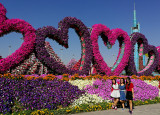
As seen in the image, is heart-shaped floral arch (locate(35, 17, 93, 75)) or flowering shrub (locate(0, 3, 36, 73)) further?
heart-shaped floral arch (locate(35, 17, 93, 75))

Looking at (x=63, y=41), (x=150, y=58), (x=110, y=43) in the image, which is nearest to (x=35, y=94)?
(x=63, y=41)

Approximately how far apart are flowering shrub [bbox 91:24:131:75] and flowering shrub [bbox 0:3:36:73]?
5314 mm

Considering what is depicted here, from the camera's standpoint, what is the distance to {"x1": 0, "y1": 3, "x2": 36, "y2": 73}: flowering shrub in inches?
460

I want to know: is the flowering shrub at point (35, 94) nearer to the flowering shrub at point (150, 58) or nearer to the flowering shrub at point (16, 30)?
the flowering shrub at point (16, 30)

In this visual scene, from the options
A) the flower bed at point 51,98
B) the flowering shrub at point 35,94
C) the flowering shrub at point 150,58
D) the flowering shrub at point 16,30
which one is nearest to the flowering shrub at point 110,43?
the flowering shrub at point 150,58

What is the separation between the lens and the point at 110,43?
1642cm

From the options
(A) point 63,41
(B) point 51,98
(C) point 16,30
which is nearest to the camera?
(B) point 51,98

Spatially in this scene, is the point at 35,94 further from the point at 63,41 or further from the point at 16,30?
the point at 63,41

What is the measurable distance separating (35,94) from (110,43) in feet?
33.0

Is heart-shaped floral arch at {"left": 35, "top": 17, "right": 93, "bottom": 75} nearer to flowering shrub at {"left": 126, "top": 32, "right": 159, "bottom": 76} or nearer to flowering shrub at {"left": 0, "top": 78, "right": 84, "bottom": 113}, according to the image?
flowering shrub at {"left": 0, "top": 78, "right": 84, "bottom": 113}

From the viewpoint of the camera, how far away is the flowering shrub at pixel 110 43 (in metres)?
15.6

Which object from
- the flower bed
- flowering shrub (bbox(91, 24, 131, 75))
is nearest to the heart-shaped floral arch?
flowering shrub (bbox(91, 24, 131, 75))

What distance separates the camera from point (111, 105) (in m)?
8.41

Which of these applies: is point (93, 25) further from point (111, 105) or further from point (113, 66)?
point (111, 105)
